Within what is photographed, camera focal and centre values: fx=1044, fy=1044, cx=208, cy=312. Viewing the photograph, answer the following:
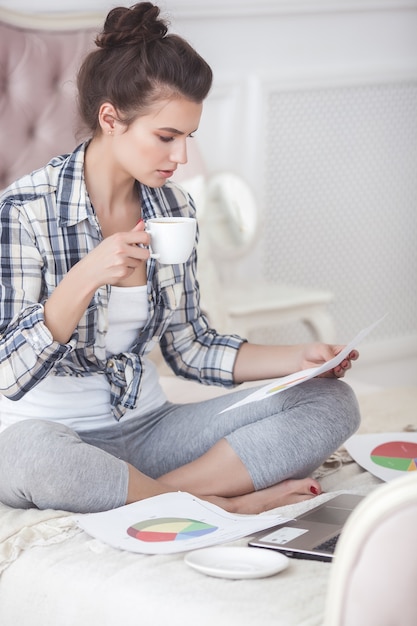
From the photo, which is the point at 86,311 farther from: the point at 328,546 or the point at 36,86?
the point at 36,86

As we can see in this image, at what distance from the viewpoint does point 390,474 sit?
1.65 m

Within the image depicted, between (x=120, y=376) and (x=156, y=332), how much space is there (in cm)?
13

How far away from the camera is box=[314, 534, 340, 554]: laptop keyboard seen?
1.25 m

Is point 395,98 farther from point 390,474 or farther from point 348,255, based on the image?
point 390,474

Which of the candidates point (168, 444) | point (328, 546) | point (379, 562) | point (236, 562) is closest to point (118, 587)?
point (236, 562)

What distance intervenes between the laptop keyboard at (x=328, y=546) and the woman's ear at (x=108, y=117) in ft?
2.30

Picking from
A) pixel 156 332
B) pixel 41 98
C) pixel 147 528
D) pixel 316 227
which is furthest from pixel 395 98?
pixel 147 528

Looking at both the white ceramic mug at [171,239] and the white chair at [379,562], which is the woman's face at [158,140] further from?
the white chair at [379,562]

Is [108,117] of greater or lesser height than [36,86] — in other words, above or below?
below

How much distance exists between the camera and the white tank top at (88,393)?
158 cm

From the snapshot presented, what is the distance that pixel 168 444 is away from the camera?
1.65 metres

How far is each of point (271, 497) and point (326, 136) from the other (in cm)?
181

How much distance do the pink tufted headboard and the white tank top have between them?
848 mm

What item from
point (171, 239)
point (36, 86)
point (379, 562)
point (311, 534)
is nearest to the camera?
point (379, 562)
